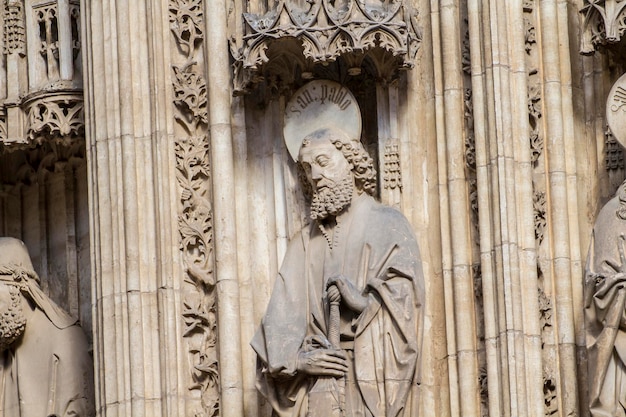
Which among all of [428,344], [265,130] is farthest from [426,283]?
[265,130]

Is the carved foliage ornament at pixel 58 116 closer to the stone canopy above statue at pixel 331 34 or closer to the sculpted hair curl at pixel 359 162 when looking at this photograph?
the stone canopy above statue at pixel 331 34

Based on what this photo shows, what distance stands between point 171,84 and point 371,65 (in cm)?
143

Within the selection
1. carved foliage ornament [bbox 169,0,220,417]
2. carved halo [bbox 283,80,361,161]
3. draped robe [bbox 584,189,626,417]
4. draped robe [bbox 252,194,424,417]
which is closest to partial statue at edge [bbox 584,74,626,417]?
draped robe [bbox 584,189,626,417]

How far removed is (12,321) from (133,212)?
1291 mm

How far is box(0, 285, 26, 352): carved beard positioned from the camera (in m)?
20.8

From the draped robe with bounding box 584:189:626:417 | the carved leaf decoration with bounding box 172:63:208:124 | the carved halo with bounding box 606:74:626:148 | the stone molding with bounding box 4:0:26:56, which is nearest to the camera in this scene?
the draped robe with bounding box 584:189:626:417

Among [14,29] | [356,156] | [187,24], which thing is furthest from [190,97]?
[14,29]

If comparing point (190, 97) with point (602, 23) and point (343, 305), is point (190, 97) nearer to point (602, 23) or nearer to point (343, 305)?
point (343, 305)

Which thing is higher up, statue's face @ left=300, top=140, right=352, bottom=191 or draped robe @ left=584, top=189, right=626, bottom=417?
statue's face @ left=300, top=140, right=352, bottom=191

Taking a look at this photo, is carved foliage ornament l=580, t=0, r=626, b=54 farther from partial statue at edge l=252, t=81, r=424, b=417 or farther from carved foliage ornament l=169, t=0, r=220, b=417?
carved foliage ornament l=169, t=0, r=220, b=417

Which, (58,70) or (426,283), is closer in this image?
(426,283)

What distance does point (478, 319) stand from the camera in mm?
19781

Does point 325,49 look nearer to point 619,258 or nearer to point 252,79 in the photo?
point 252,79

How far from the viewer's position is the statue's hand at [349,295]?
63.9ft
